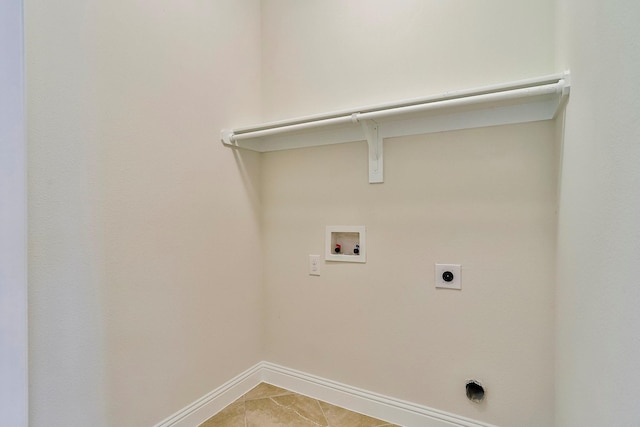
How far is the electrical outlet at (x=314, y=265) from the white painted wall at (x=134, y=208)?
383 mm

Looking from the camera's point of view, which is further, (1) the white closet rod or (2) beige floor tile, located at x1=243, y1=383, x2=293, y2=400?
(2) beige floor tile, located at x1=243, y1=383, x2=293, y2=400

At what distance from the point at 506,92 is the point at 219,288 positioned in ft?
5.23

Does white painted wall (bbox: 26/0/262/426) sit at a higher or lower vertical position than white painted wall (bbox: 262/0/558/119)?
lower

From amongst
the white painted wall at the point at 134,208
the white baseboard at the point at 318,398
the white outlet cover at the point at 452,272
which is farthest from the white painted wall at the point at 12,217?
the white outlet cover at the point at 452,272

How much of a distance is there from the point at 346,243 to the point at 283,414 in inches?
37.7

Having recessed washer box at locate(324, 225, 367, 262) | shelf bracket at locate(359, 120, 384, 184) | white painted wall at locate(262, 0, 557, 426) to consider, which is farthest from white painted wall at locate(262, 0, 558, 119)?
recessed washer box at locate(324, 225, 367, 262)

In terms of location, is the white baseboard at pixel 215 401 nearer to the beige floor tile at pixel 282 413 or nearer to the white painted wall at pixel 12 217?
the beige floor tile at pixel 282 413

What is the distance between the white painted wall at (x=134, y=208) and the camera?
1.04 m

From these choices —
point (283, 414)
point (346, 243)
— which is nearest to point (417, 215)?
point (346, 243)

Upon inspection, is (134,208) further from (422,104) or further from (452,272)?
(452,272)

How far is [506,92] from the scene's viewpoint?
45.9 inches

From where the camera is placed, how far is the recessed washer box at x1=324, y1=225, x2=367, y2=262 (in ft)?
5.46

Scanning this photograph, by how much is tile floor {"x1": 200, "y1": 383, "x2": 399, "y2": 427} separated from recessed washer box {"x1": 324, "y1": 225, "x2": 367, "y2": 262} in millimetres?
803

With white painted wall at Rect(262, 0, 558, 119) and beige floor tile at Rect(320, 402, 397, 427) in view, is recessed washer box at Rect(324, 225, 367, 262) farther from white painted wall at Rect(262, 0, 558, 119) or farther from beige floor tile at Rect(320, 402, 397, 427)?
beige floor tile at Rect(320, 402, 397, 427)
